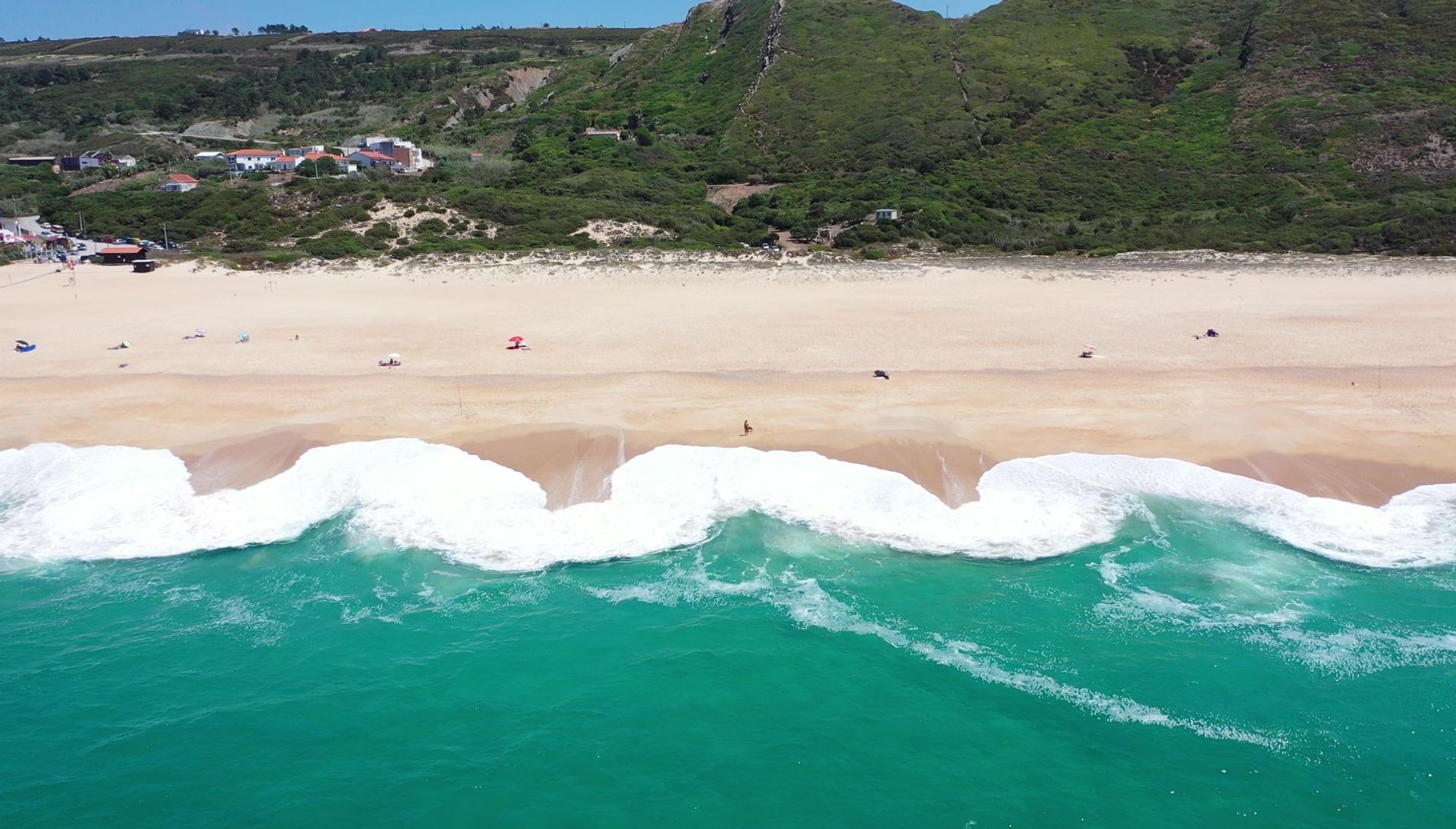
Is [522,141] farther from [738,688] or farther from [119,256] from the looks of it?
[738,688]

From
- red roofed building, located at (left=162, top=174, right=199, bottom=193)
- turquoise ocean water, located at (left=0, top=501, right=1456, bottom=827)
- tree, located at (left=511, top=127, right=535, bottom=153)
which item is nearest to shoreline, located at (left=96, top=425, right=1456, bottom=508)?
turquoise ocean water, located at (left=0, top=501, right=1456, bottom=827)

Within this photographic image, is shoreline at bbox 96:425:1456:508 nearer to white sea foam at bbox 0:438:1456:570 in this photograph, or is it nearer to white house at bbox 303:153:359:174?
white sea foam at bbox 0:438:1456:570

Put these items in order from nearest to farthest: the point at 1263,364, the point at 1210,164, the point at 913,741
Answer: the point at 913,741 → the point at 1263,364 → the point at 1210,164

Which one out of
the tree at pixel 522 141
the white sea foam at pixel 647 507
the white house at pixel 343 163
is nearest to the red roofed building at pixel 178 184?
the white house at pixel 343 163

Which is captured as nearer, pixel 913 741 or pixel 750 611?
pixel 913 741

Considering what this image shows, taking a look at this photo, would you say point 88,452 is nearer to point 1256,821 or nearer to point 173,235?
point 1256,821

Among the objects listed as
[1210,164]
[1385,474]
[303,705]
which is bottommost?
[303,705]

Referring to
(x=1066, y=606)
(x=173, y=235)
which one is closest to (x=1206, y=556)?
(x=1066, y=606)
